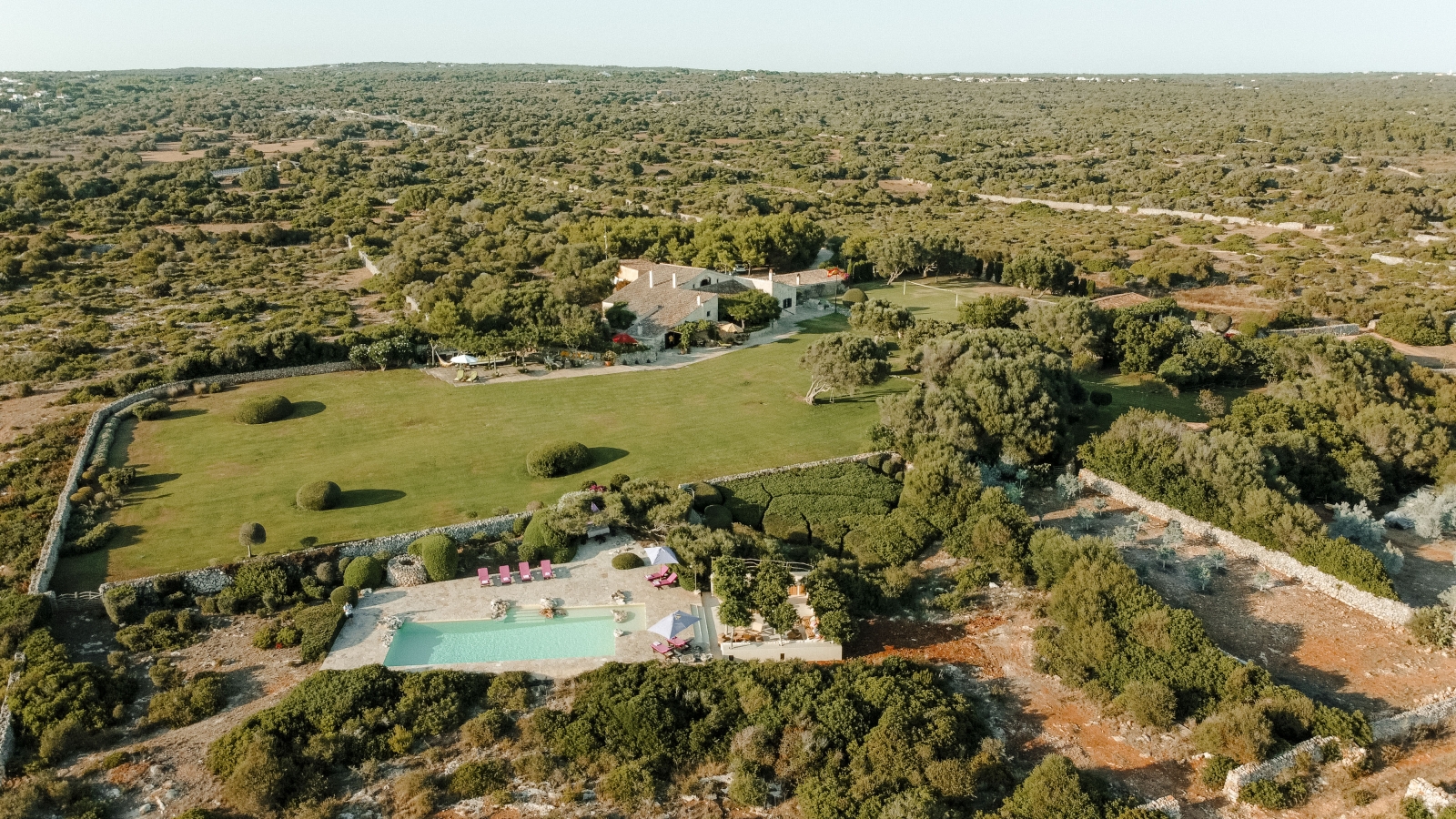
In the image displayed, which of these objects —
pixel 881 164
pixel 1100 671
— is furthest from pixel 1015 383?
pixel 881 164

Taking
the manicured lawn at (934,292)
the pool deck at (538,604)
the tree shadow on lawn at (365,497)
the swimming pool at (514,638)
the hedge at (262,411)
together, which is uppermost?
the manicured lawn at (934,292)

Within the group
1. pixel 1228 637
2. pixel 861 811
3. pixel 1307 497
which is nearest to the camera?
pixel 861 811

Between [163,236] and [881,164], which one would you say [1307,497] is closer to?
[163,236]

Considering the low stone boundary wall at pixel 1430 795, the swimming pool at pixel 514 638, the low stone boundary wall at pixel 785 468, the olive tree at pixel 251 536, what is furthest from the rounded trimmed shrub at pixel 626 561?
the low stone boundary wall at pixel 1430 795

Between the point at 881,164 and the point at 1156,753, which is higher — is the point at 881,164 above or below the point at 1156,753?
above

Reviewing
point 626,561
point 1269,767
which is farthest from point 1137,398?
point 626,561

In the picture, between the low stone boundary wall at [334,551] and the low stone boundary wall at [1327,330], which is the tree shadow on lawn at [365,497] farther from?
the low stone boundary wall at [1327,330]
